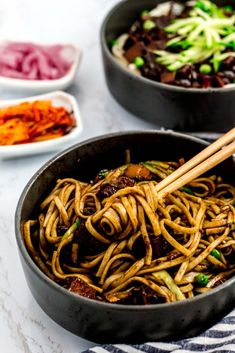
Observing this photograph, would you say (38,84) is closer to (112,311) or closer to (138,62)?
(138,62)

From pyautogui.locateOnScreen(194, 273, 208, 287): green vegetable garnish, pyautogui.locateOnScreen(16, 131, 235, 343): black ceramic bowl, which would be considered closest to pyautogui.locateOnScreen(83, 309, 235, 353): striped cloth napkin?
pyautogui.locateOnScreen(16, 131, 235, 343): black ceramic bowl

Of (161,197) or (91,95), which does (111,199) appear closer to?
(161,197)

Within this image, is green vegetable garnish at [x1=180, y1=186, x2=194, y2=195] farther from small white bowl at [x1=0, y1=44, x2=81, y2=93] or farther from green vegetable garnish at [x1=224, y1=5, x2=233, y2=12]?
green vegetable garnish at [x1=224, y1=5, x2=233, y2=12]

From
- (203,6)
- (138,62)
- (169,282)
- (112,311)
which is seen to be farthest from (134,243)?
(203,6)

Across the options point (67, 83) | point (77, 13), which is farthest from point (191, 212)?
point (77, 13)

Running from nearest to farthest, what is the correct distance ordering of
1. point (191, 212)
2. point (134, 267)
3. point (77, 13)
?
point (134, 267) < point (191, 212) < point (77, 13)

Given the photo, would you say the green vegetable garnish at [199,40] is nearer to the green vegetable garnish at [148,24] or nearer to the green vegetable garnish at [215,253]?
the green vegetable garnish at [148,24]

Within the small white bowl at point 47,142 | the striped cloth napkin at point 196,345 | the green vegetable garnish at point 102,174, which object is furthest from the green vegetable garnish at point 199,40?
the striped cloth napkin at point 196,345
